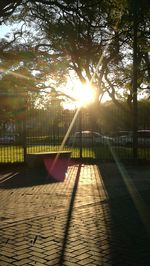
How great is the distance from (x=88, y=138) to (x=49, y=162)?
3.04 m

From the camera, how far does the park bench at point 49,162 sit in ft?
58.1

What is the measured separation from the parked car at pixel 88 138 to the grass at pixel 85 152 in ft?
1.35

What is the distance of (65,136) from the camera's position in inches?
832

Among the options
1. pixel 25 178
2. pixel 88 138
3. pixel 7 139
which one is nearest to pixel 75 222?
pixel 25 178

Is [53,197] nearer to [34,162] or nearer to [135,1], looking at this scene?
[34,162]

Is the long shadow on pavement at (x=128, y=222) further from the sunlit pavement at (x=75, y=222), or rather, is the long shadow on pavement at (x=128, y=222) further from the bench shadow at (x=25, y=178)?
the bench shadow at (x=25, y=178)

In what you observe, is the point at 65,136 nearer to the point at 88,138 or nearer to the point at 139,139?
the point at 88,138

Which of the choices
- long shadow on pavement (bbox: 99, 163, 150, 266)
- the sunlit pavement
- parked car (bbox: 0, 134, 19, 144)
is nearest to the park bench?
parked car (bbox: 0, 134, 19, 144)

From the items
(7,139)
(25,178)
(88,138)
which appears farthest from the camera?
(88,138)

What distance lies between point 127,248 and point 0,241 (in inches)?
71.9

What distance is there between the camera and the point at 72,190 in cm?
1234

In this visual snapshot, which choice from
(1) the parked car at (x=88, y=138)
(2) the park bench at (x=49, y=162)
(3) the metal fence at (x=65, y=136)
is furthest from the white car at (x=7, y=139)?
(1) the parked car at (x=88, y=138)

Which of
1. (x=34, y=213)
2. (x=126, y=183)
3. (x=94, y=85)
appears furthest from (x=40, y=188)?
(x=94, y=85)

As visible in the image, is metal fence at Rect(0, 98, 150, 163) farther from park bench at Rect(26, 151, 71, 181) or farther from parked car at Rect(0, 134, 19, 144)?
park bench at Rect(26, 151, 71, 181)
